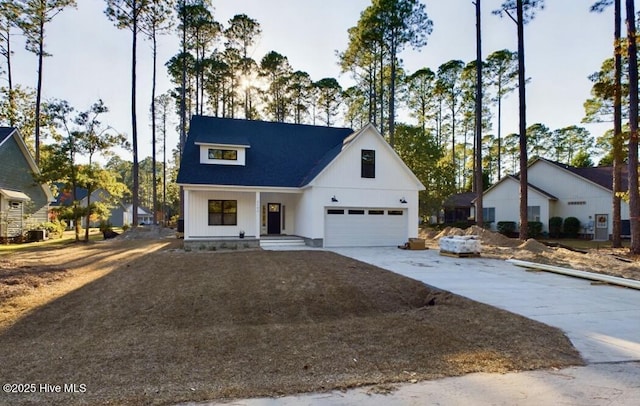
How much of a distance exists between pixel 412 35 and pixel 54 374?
26.1 metres

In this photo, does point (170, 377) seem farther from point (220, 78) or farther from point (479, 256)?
point (220, 78)

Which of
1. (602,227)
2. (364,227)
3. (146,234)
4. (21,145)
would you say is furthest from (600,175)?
(21,145)

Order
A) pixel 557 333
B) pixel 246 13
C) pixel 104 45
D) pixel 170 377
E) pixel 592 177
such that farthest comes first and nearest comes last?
pixel 246 13, pixel 592 177, pixel 104 45, pixel 557 333, pixel 170 377

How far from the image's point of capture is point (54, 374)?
4059 mm

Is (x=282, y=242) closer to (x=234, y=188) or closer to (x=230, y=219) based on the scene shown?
(x=230, y=219)

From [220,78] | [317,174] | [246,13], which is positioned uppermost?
[246,13]

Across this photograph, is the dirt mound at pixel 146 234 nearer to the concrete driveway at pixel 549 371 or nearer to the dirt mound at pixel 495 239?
the concrete driveway at pixel 549 371

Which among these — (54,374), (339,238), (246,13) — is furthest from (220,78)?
(54,374)

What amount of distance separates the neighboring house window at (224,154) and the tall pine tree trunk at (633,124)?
1642cm

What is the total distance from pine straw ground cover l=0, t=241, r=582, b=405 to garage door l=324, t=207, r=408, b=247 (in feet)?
23.0

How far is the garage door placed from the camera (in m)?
17.0

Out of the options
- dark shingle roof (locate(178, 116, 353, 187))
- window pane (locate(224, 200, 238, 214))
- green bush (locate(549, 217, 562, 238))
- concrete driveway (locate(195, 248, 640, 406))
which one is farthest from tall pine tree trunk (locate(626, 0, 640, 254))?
window pane (locate(224, 200, 238, 214))

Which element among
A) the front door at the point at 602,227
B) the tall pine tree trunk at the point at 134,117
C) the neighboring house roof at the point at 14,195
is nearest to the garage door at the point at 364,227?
the tall pine tree trunk at the point at 134,117

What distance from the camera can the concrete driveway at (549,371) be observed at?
3.28 m
